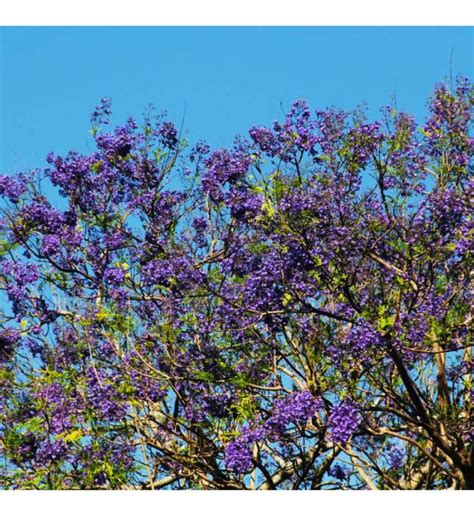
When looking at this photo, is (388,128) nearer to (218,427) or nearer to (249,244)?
(249,244)

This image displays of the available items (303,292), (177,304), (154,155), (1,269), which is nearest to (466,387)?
(303,292)

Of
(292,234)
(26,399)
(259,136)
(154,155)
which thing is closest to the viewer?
(292,234)

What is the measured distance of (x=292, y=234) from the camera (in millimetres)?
8836

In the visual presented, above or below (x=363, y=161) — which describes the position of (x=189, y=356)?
below

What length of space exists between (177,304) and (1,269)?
2.76 metres

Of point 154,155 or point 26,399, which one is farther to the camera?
point 154,155

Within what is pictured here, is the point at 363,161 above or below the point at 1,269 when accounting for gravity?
below

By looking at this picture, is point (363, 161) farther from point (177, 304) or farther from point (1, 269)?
point (1, 269)

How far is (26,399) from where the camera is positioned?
1077 cm

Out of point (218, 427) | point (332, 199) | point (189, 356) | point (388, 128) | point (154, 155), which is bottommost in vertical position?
point (218, 427)

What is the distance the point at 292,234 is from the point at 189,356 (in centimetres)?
191

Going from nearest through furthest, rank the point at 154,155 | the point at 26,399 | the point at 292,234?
the point at 292,234 → the point at 26,399 → the point at 154,155

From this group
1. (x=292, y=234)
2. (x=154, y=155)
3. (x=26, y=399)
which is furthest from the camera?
(x=154, y=155)

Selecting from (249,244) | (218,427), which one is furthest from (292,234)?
(218,427)
